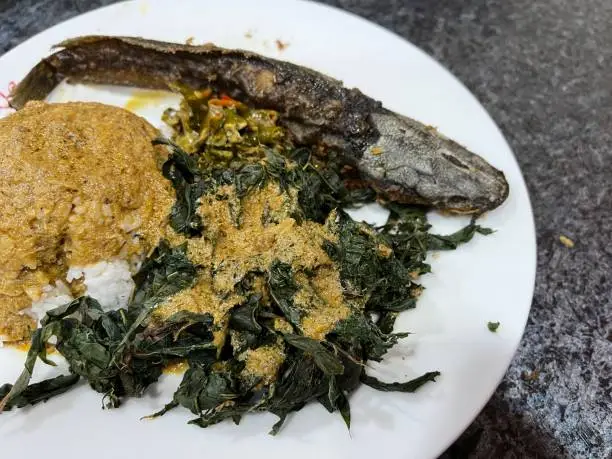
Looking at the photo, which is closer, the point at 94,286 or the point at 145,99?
the point at 94,286

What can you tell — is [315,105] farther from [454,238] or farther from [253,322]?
[253,322]

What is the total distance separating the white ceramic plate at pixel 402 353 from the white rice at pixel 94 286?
9.3 inches

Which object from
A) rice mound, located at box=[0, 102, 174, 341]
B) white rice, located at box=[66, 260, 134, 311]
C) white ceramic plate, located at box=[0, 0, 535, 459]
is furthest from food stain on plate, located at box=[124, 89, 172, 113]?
white rice, located at box=[66, 260, 134, 311]

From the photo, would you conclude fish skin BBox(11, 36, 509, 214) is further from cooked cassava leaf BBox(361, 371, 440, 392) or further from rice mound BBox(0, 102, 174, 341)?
cooked cassava leaf BBox(361, 371, 440, 392)

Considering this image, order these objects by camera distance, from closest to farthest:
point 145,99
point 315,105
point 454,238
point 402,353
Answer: point 402,353, point 454,238, point 315,105, point 145,99

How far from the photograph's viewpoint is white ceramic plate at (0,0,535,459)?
191cm

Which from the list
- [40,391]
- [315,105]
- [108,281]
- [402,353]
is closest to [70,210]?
[108,281]

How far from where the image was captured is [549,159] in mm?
3146

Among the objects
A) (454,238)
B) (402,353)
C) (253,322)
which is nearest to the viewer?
(253,322)

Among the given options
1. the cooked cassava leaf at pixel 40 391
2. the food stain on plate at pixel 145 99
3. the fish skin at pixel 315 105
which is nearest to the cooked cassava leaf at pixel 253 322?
the cooked cassava leaf at pixel 40 391

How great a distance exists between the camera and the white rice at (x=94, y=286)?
2145mm

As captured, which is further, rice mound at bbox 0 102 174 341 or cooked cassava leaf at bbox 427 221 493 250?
cooked cassava leaf at bbox 427 221 493 250

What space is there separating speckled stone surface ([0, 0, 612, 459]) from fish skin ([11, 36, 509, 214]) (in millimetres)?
810

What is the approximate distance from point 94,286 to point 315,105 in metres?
1.27
